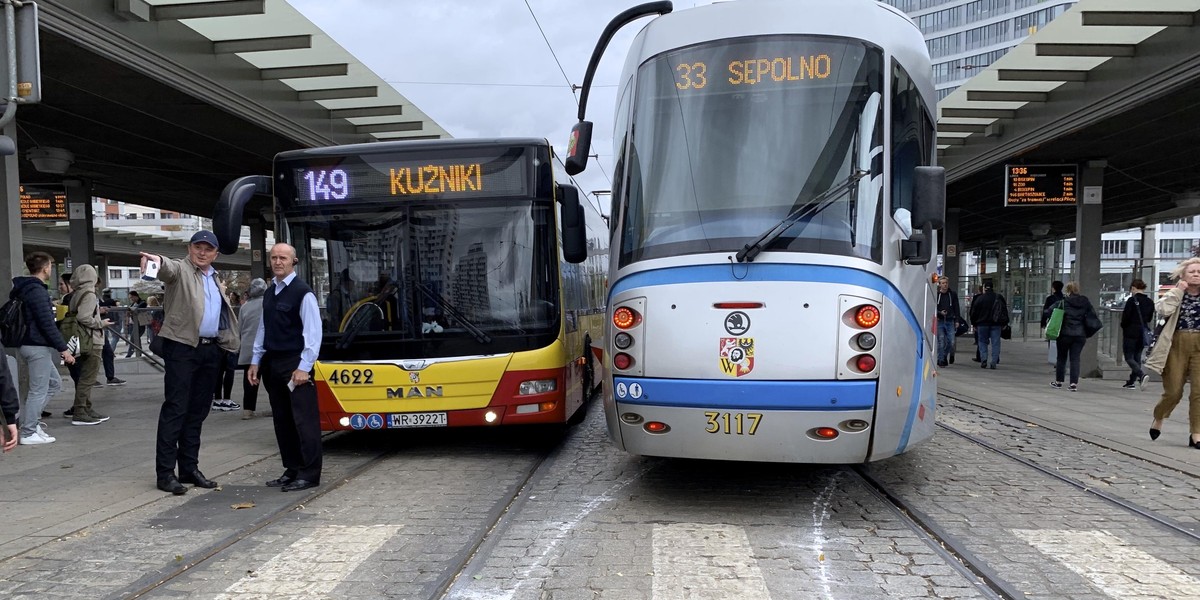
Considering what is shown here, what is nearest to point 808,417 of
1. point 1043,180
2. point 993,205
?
point 1043,180

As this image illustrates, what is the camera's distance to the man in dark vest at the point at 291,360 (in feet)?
21.8

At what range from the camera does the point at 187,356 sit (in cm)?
662

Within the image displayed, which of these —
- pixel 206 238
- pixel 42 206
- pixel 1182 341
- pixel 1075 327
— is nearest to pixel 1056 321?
pixel 1075 327

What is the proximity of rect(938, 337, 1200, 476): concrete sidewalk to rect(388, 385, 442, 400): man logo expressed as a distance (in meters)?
6.16

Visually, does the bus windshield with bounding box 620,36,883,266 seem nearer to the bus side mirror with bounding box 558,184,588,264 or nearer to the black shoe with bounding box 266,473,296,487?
the bus side mirror with bounding box 558,184,588,264

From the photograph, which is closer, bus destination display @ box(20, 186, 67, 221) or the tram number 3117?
the tram number 3117

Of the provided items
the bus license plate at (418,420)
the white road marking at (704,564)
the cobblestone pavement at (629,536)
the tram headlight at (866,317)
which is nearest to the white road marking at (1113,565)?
the cobblestone pavement at (629,536)

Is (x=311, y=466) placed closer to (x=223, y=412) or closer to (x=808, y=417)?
(x=808, y=417)

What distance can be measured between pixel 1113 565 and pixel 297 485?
5.34 meters

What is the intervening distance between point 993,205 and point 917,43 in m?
22.9

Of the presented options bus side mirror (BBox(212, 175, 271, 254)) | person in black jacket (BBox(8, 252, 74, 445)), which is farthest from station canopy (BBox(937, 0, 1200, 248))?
person in black jacket (BBox(8, 252, 74, 445))

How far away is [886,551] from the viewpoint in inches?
197

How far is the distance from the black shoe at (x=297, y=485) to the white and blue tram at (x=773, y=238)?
2.43 metres

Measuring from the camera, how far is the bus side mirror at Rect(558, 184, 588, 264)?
23.6 ft
